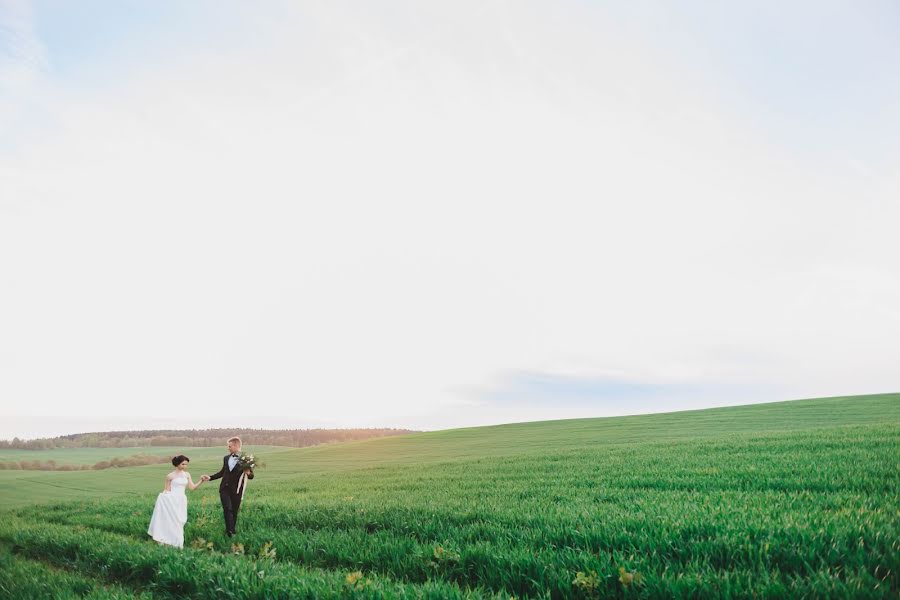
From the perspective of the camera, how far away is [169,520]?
1231cm

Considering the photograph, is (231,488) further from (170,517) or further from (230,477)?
(170,517)

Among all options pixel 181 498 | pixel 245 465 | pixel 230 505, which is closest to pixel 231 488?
pixel 230 505

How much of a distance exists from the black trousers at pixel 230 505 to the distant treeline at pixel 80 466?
48766 millimetres

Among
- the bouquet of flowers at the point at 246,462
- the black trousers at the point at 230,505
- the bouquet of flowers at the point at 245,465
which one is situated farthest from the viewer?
the bouquet of flowers at the point at 246,462

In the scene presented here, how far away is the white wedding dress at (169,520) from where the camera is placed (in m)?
12.2

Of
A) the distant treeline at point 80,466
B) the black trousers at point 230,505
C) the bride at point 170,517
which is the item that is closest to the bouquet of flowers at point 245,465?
A: the black trousers at point 230,505

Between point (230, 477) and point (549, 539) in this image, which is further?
point (230, 477)

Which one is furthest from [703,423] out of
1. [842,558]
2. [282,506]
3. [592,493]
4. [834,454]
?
[842,558]

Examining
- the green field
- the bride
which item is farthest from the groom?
the bride

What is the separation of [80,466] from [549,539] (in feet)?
210

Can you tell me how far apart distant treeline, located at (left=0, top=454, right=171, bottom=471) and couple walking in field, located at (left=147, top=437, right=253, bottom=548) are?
48.3 m

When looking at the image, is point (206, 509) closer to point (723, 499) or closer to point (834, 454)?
point (723, 499)

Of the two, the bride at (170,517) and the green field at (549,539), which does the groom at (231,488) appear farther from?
the bride at (170,517)

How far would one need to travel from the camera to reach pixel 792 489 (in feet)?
37.1
